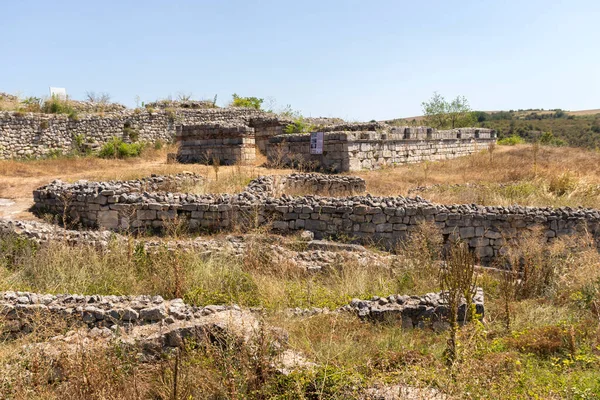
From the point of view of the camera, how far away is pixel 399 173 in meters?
17.7

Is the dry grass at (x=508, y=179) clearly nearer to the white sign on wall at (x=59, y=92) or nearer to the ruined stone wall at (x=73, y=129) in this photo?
the ruined stone wall at (x=73, y=129)

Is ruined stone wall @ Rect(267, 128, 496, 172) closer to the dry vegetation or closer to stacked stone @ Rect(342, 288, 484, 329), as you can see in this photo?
the dry vegetation

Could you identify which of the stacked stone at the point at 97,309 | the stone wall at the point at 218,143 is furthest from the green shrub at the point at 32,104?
the stacked stone at the point at 97,309

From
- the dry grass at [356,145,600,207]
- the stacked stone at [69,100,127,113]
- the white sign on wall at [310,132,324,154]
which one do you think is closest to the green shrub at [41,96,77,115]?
the stacked stone at [69,100,127,113]

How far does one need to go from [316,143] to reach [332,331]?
45.2ft

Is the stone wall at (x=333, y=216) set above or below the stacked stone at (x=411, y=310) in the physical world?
above

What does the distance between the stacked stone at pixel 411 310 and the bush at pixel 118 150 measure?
1715 cm

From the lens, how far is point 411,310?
606 centimetres

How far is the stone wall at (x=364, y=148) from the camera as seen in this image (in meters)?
17.8

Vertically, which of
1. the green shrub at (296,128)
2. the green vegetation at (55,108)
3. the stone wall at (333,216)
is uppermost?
the green vegetation at (55,108)

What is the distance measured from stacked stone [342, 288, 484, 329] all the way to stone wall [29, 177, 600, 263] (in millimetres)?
3561

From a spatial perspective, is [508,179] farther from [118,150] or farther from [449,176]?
[118,150]

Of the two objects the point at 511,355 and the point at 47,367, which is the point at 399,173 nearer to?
the point at 511,355

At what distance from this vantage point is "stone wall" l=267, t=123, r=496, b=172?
17812 millimetres
